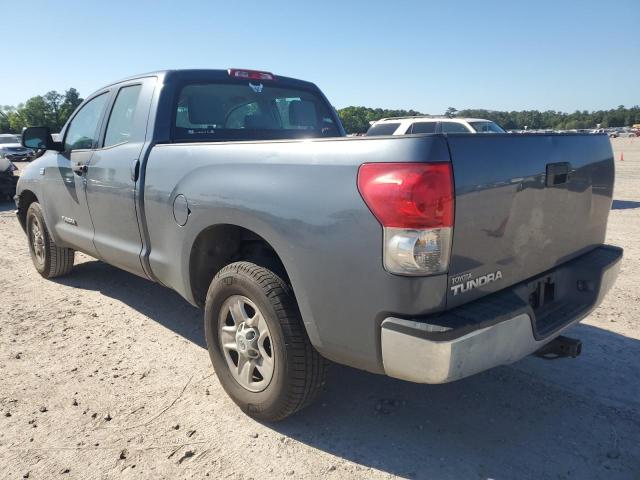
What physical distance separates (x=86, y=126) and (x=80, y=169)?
535 millimetres

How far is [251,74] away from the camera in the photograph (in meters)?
4.16

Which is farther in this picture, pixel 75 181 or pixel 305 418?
pixel 75 181

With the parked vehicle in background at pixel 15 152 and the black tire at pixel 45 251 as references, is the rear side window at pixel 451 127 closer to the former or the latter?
the black tire at pixel 45 251

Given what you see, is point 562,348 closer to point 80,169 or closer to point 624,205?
point 80,169

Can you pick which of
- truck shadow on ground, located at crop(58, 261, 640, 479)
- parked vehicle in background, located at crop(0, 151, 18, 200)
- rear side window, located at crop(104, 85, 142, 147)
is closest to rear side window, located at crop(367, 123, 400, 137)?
parked vehicle in background, located at crop(0, 151, 18, 200)

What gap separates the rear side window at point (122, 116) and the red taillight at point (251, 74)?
2.50 ft

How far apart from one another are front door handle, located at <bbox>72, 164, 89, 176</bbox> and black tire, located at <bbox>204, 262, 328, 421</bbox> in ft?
6.89

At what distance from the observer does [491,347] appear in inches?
81.5

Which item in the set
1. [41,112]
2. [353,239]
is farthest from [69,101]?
[353,239]

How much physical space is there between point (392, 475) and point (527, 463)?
0.67m

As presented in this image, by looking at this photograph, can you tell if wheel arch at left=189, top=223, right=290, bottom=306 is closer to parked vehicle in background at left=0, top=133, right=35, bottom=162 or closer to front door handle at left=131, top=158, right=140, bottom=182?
front door handle at left=131, top=158, right=140, bottom=182

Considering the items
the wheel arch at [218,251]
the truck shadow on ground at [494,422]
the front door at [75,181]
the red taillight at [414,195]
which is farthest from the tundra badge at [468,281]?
the front door at [75,181]

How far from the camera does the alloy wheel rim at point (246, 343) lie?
2.63m

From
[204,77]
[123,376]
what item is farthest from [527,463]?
[204,77]
